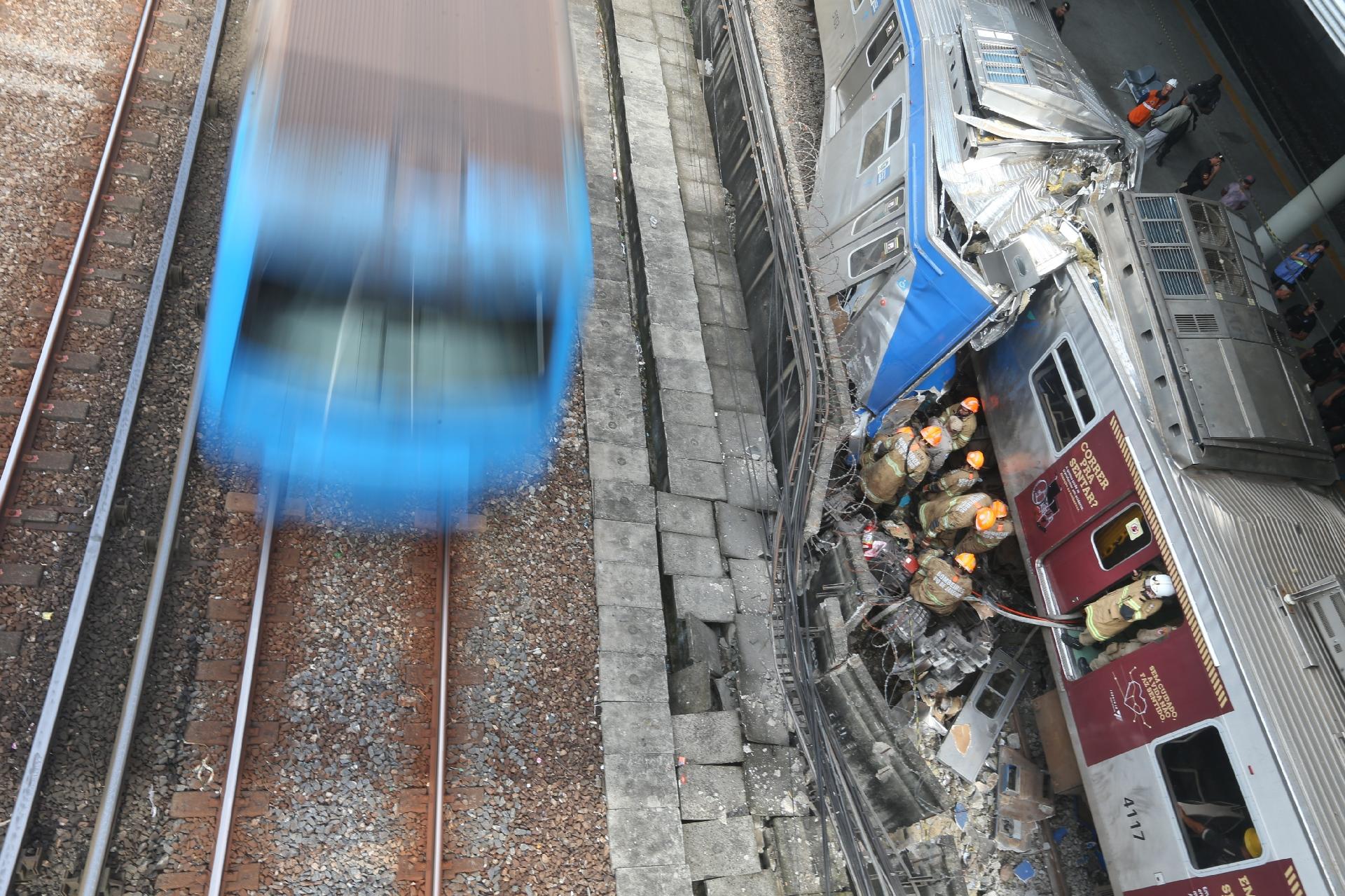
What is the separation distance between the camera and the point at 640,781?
22.4 feet

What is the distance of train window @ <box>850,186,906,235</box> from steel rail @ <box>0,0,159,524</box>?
725 cm

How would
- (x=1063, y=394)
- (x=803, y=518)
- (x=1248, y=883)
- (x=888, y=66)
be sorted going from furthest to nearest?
(x=888, y=66), (x=1063, y=394), (x=803, y=518), (x=1248, y=883)

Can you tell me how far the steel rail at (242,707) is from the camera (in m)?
5.64

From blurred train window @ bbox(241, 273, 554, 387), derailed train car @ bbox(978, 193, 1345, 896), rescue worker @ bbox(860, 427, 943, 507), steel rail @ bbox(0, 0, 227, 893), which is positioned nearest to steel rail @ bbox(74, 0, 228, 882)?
steel rail @ bbox(0, 0, 227, 893)

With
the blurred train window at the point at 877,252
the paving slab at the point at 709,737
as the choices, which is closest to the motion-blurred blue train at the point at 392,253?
the paving slab at the point at 709,737

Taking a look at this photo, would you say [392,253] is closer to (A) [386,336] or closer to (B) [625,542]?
(A) [386,336]

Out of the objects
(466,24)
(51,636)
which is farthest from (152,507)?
(466,24)

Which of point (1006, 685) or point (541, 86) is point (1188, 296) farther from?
point (541, 86)

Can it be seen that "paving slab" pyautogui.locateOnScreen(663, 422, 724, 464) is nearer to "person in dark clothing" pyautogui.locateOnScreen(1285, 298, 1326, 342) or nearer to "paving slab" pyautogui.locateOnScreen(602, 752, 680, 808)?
"paving slab" pyautogui.locateOnScreen(602, 752, 680, 808)

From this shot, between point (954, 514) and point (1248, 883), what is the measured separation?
11.9ft

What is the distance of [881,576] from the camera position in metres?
9.08

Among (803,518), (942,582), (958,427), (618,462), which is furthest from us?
(958,427)

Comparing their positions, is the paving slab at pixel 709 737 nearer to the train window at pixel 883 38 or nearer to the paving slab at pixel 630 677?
the paving slab at pixel 630 677

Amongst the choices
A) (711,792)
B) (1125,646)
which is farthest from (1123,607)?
(711,792)
